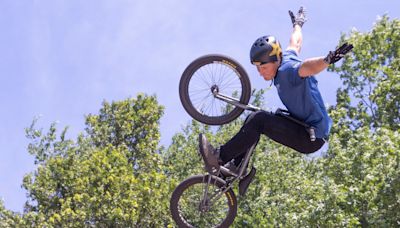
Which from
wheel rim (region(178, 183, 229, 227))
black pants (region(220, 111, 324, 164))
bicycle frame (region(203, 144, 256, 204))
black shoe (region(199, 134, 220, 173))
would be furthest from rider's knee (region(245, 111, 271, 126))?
wheel rim (region(178, 183, 229, 227))

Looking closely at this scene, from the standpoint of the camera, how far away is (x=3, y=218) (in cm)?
3253

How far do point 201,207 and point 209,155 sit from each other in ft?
2.25

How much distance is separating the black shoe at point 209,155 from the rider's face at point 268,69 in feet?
3.10

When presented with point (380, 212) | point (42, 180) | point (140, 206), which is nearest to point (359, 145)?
point (380, 212)

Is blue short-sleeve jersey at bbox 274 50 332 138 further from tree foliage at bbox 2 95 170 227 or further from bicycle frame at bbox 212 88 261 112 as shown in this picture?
tree foliage at bbox 2 95 170 227

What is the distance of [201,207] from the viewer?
845cm

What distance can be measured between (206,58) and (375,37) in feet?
71.5

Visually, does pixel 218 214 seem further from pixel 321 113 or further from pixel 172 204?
pixel 321 113

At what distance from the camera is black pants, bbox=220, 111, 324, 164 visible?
26.4 ft

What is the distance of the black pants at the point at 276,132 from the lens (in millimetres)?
8047

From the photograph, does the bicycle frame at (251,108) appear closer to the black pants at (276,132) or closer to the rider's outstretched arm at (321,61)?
the black pants at (276,132)

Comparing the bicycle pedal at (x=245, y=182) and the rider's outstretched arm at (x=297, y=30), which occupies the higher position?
the rider's outstretched arm at (x=297, y=30)

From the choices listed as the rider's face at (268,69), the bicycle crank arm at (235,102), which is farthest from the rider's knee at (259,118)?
the rider's face at (268,69)

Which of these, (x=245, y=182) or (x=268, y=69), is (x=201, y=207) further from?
(x=268, y=69)
